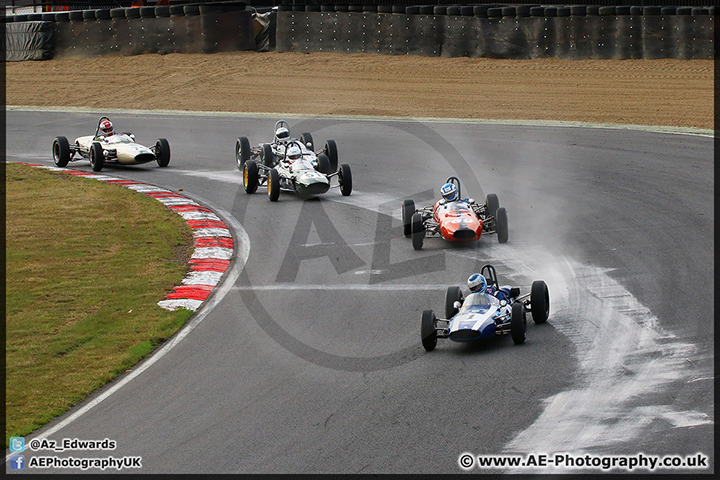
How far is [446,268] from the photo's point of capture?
14.2 meters

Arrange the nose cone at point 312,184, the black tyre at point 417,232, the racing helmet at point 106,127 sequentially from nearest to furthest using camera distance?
the black tyre at point 417,232 < the nose cone at point 312,184 < the racing helmet at point 106,127

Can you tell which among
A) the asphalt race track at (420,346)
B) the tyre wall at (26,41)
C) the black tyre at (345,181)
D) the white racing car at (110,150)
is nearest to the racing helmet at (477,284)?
the asphalt race track at (420,346)

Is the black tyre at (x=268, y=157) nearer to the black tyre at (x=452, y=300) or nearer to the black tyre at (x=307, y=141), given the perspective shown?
the black tyre at (x=307, y=141)

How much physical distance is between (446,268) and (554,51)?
70.2 feet

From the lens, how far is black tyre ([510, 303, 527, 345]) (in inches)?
410

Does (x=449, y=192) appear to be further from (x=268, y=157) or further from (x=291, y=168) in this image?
(x=268, y=157)

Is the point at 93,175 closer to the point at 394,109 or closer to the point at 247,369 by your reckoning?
the point at 394,109

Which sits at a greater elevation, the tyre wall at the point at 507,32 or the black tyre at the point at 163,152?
the tyre wall at the point at 507,32

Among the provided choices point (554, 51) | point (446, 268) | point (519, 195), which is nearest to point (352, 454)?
point (446, 268)

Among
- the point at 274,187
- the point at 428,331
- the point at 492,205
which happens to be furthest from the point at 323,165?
the point at 428,331

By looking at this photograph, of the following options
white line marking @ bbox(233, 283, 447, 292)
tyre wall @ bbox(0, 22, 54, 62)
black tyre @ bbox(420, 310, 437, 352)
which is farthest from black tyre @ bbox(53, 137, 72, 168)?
tyre wall @ bbox(0, 22, 54, 62)

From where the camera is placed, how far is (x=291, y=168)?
19875 millimetres

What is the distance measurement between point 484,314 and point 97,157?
14902 millimetres

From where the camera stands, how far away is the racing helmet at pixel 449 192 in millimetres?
15992
